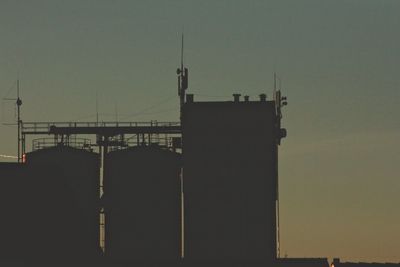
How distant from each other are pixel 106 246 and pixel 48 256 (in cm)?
1213

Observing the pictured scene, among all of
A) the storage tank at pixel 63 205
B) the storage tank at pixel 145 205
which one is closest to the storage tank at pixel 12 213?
the storage tank at pixel 63 205

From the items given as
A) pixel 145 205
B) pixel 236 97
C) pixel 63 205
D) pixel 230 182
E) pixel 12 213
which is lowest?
pixel 12 213

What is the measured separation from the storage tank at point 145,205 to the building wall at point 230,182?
983 millimetres

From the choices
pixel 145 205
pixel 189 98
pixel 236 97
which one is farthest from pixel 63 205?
pixel 236 97

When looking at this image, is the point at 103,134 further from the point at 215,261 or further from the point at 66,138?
the point at 215,261

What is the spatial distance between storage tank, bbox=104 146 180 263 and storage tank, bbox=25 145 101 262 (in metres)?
1.51

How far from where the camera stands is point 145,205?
8600cm

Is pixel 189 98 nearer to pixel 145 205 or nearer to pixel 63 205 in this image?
pixel 145 205

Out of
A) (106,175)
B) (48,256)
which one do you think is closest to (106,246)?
(106,175)

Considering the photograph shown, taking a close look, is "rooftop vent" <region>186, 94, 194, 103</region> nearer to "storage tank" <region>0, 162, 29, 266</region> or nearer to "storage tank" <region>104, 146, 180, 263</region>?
"storage tank" <region>104, 146, 180, 263</region>

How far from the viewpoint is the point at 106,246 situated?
87.0m

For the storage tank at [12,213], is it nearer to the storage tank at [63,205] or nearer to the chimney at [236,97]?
the storage tank at [63,205]

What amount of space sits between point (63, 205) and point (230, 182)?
10.7 m

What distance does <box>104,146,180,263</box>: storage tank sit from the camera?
85750 millimetres
